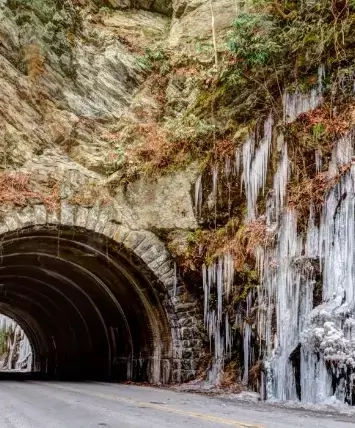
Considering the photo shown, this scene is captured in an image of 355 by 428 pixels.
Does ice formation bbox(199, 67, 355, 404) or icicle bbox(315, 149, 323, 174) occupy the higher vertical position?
icicle bbox(315, 149, 323, 174)

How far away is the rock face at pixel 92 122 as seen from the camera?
Result: 41.8 ft

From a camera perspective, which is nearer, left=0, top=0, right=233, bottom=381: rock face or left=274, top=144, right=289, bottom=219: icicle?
left=274, top=144, right=289, bottom=219: icicle

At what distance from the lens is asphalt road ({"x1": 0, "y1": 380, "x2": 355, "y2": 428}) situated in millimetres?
5730

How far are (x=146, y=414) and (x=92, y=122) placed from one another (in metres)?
9.56

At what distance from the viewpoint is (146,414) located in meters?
6.69

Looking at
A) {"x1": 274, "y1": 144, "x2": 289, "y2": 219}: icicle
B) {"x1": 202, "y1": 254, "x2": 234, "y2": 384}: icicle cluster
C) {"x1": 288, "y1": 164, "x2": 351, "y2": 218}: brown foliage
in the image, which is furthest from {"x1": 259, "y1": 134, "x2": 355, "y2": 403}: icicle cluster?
{"x1": 202, "y1": 254, "x2": 234, "y2": 384}: icicle cluster

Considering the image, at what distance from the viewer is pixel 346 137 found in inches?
425

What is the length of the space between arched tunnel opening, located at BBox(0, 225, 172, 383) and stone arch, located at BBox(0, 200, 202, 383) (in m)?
0.03

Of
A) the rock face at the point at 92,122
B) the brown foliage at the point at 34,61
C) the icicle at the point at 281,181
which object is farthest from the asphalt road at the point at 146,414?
the brown foliage at the point at 34,61

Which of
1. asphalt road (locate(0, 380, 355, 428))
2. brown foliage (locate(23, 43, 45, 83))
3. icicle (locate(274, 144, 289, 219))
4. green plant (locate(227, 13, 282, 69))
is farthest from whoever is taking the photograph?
brown foliage (locate(23, 43, 45, 83))

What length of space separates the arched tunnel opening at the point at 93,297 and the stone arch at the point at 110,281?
0.09 feet

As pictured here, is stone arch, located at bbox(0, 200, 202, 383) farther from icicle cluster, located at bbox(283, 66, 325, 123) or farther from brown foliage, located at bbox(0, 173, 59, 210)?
icicle cluster, located at bbox(283, 66, 325, 123)

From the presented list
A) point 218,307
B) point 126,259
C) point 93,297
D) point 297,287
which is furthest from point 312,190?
point 93,297

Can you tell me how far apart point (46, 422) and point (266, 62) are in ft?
33.4
